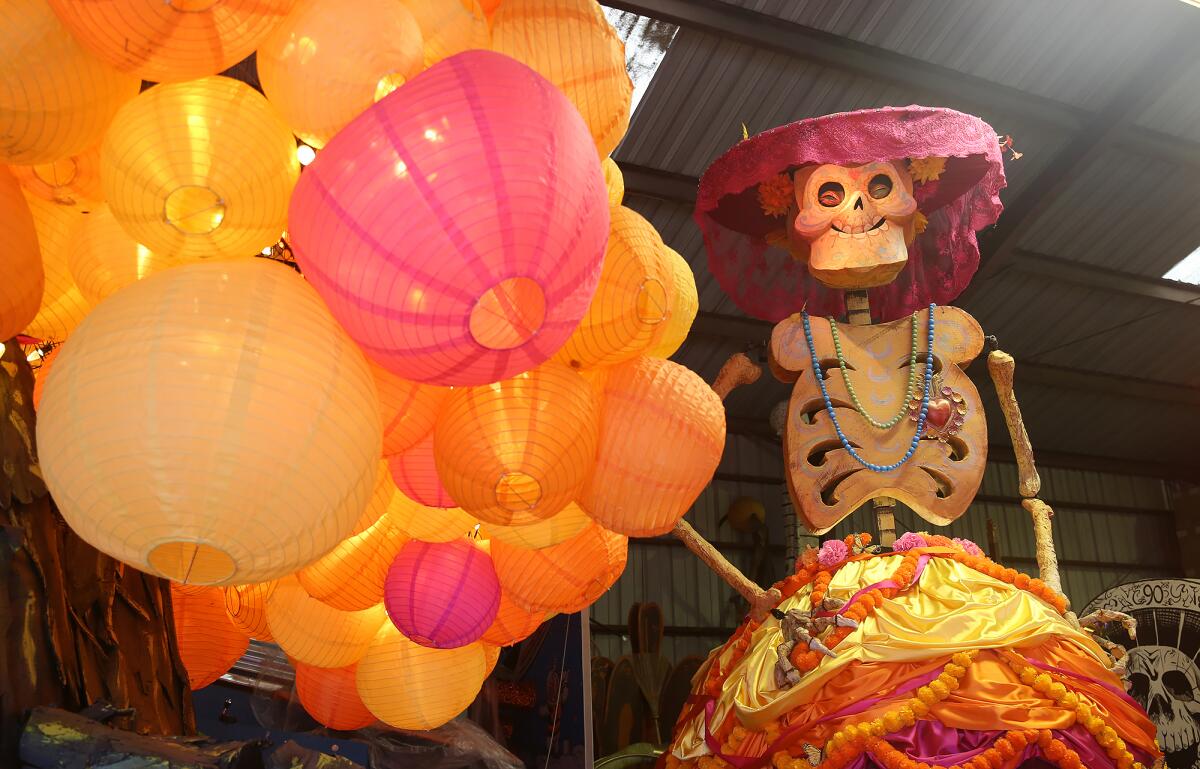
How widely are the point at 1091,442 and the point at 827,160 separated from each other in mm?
10043

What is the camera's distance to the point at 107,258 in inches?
66.0

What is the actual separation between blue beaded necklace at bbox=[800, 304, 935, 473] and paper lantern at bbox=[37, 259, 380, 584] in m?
2.36

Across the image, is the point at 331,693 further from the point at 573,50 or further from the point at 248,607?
the point at 573,50

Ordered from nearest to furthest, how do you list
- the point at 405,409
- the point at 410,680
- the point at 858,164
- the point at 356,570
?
the point at 405,409 < the point at 356,570 < the point at 410,680 < the point at 858,164

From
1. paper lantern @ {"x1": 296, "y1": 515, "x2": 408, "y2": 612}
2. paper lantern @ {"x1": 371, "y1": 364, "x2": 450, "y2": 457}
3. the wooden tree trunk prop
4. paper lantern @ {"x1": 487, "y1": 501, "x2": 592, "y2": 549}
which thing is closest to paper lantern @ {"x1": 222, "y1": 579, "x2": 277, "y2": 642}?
the wooden tree trunk prop

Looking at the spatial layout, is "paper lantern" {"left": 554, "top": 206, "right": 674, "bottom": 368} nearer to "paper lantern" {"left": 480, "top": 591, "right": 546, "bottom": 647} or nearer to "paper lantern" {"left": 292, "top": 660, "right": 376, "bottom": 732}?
"paper lantern" {"left": 480, "top": 591, "right": 546, "bottom": 647}

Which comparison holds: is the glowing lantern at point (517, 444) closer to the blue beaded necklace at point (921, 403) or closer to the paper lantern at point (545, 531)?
the paper lantern at point (545, 531)

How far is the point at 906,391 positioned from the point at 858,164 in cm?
83

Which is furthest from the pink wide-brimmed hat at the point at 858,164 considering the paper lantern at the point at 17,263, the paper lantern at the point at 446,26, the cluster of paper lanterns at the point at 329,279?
the paper lantern at the point at 17,263

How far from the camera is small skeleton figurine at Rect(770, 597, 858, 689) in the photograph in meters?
2.79

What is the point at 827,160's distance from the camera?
3.47m

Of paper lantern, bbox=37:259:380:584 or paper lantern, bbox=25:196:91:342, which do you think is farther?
paper lantern, bbox=25:196:91:342

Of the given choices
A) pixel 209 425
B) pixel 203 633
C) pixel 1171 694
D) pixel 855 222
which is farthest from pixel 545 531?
pixel 1171 694

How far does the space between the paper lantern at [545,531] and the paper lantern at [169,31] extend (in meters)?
0.95
